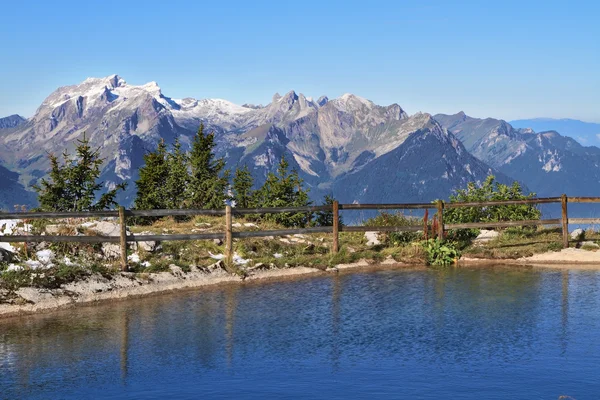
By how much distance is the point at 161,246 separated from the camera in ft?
81.8

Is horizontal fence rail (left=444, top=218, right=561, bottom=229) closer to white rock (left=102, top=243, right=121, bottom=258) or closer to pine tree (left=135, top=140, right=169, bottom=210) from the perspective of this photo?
white rock (left=102, top=243, right=121, bottom=258)

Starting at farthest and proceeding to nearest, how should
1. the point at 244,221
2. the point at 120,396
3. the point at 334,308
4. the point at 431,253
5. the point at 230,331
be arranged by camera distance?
the point at 244,221 → the point at 431,253 → the point at 334,308 → the point at 230,331 → the point at 120,396

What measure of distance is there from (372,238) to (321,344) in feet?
51.9

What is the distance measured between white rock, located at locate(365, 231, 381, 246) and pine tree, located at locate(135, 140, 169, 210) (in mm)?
16661

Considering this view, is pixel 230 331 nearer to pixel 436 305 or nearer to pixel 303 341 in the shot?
pixel 303 341

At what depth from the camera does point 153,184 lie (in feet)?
151

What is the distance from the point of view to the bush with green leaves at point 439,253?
1071 inches

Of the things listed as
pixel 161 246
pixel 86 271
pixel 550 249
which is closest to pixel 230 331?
pixel 86 271

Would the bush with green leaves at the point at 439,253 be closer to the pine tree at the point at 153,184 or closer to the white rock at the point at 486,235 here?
the white rock at the point at 486,235

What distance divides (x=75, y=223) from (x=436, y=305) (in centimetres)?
1391

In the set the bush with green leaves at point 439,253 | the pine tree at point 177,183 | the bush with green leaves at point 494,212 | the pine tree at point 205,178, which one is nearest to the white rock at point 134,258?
the bush with green leaves at point 439,253

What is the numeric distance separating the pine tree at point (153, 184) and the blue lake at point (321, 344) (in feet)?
76.1

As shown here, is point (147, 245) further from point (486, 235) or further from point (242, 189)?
point (242, 189)

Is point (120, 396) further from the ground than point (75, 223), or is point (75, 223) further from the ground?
point (75, 223)
